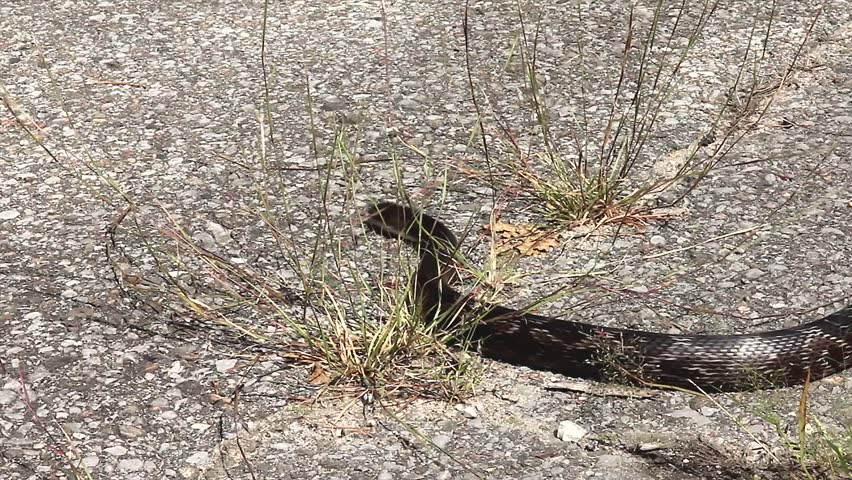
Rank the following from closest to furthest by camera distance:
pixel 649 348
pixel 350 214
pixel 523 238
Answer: pixel 649 348, pixel 350 214, pixel 523 238

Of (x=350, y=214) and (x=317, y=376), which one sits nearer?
(x=317, y=376)

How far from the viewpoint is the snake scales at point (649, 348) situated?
3.28 meters

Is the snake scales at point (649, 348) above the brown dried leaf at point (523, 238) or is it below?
above

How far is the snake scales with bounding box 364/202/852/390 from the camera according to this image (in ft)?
10.8

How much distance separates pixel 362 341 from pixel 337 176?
3.94 feet

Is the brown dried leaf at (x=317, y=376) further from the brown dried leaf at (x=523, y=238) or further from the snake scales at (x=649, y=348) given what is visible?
the brown dried leaf at (x=523, y=238)

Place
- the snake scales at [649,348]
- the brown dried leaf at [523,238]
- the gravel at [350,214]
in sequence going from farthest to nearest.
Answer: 1. the brown dried leaf at [523,238]
2. the snake scales at [649,348]
3. the gravel at [350,214]

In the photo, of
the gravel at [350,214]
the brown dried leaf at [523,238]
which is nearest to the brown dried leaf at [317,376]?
the gravel at [350,214]

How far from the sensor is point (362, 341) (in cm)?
329

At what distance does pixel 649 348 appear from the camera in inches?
129

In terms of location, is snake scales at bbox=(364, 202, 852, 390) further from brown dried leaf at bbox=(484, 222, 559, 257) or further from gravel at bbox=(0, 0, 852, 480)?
brown dried leaf at bbox=(484, 222, 559, 257)

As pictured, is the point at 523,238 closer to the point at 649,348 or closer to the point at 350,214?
the point at 350,214

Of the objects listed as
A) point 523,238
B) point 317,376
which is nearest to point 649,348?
point 523,238

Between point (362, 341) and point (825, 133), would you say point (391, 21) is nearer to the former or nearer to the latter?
point (825, 133)
